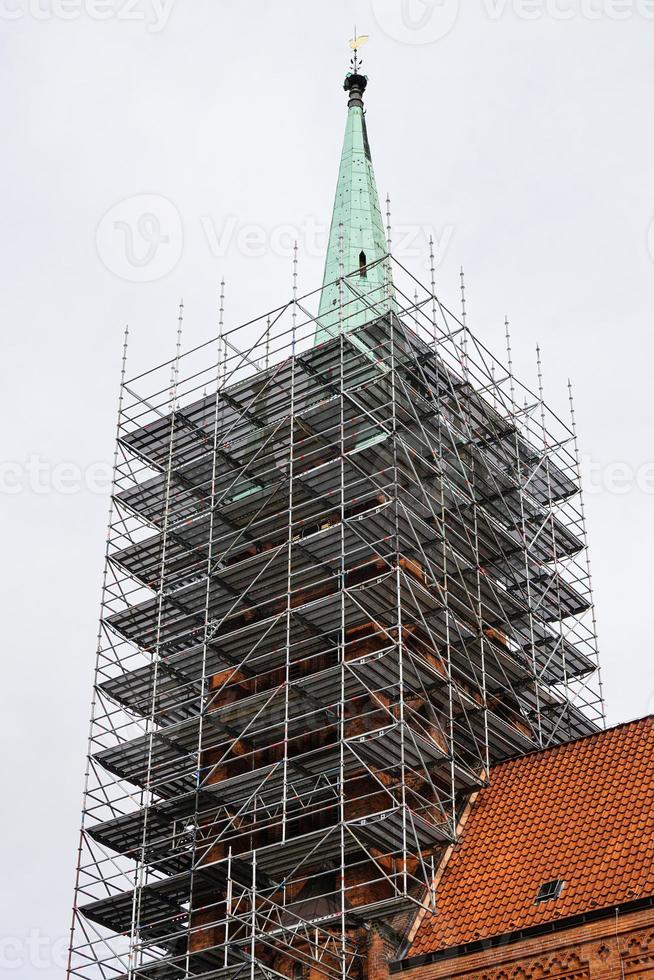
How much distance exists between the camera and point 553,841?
40.1 meters

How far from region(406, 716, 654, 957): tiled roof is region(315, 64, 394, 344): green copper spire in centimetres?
1423

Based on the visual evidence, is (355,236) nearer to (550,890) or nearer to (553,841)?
(553,841)

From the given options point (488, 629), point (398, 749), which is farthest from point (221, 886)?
point (488, 629)

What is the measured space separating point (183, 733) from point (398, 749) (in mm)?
6377

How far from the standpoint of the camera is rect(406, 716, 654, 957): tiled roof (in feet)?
123

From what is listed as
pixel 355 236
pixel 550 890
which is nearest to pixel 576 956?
pixel 550 890

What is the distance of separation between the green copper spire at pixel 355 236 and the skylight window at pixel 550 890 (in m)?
18.0

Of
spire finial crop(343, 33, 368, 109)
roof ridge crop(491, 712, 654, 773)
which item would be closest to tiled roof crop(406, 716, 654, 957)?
roof ridge crop(491, 712, 654, 773)

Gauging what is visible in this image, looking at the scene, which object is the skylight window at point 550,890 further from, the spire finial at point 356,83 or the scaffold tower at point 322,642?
the spire finial at point 356,83

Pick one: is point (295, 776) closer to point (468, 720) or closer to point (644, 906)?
point (468, 720)

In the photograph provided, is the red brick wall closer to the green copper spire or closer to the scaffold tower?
the scaffold tower

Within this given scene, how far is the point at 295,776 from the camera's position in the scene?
42.6 meters

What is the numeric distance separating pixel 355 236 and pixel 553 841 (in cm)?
2279

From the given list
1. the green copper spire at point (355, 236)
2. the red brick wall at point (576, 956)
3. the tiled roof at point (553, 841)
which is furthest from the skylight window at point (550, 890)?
the green copper spire at point (355, 236)
